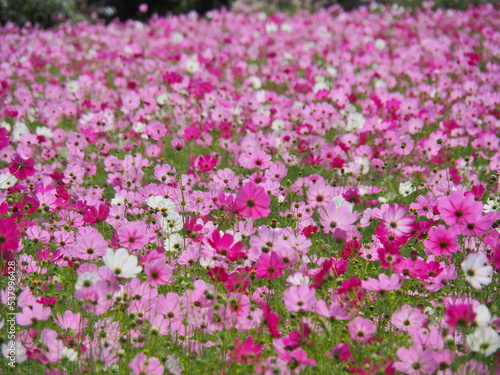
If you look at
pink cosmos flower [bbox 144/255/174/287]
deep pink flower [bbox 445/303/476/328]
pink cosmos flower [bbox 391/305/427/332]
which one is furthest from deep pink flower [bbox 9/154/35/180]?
deep pink flower [bbox 445/303/476/328]

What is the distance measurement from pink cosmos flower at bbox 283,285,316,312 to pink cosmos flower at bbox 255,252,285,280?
9 centimetres

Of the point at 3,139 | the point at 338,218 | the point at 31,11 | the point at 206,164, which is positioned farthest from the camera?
the point at 31,11

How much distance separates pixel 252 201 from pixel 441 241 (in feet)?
2.08

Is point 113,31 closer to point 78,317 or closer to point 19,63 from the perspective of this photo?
point 19,63

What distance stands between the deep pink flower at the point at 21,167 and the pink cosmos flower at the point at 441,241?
1.65m

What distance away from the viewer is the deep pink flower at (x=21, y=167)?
209 centimetres

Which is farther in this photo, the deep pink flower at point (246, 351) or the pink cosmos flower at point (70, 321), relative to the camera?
the pink cosmos flower at point (70, 321)

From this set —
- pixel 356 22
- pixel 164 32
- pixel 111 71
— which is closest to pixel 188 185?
pixel 111 71

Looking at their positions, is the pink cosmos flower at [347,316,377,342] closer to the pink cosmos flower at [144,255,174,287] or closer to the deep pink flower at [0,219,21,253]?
the pink cosmos flower at [144,255,174,287]

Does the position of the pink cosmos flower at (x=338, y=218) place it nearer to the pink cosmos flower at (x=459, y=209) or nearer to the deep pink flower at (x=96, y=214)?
the pink cosmos flower at (x=459, y=209)

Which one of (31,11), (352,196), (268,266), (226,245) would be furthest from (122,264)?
(31,11)

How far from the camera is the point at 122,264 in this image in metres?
1.47

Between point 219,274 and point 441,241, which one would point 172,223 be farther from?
point 441,241

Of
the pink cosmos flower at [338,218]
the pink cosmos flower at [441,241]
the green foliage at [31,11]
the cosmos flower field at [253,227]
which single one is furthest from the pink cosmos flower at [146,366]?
the green foliage at [31,11]
